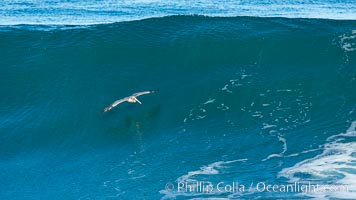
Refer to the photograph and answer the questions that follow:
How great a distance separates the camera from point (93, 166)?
23.3m

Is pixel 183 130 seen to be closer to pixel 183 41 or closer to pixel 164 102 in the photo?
pixel 164 102

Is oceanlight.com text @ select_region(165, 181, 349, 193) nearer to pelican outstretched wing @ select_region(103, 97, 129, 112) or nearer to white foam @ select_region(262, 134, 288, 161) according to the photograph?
white foam @ select_region(262, 134, 288, 161)

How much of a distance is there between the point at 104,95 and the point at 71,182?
7303 millimetres

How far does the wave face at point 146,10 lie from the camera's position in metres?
36.3

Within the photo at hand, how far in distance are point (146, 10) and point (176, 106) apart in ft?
41.9

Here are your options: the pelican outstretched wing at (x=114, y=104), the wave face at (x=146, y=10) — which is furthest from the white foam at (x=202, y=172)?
the wave face at (x=146, y=10)

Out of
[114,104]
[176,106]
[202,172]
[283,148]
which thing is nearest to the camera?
[202,172]

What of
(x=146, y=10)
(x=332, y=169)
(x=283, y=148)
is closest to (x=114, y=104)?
(x=283, y=148)

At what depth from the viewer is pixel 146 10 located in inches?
1501

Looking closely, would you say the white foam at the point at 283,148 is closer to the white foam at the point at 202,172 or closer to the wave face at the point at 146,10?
the white foam at the point at 202,172

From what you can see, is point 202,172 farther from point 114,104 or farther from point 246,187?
point 114,104

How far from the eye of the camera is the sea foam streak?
20147mm

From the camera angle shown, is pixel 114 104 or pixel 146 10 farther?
pixel 146 10

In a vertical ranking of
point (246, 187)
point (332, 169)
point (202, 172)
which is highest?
point (202, 172)
